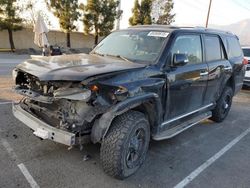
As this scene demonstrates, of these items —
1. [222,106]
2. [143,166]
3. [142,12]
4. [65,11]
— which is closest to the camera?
[143,166]

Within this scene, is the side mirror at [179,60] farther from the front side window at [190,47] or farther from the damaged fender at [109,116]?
the damaged fender at [109,116]

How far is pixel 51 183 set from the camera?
3.39 meters

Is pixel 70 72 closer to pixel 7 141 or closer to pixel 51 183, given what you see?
pixel 51 183

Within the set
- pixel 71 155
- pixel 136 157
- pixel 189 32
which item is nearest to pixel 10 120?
pixel 71 155

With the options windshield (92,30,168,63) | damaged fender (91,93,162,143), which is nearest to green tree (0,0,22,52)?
windshield (92,30,168,63)

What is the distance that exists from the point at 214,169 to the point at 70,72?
256 centimetres

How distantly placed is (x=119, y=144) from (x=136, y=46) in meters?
1.80

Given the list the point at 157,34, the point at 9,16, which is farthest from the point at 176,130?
the point at 9,16

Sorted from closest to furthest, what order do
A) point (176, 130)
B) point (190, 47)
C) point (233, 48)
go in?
1. point (176, 130)
2. point (190, 47)
3. point (233, 48)

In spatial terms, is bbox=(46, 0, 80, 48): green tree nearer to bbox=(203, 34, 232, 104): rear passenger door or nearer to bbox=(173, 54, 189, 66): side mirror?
bbox=(203, 34, 232, 104): rear passenger door

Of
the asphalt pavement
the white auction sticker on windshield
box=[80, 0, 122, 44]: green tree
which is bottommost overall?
the asphalt pavement

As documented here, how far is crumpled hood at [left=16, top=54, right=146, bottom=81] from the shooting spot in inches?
128

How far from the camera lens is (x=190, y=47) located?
4832mm

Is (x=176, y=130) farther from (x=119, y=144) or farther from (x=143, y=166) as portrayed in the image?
(x=119, y=144)
